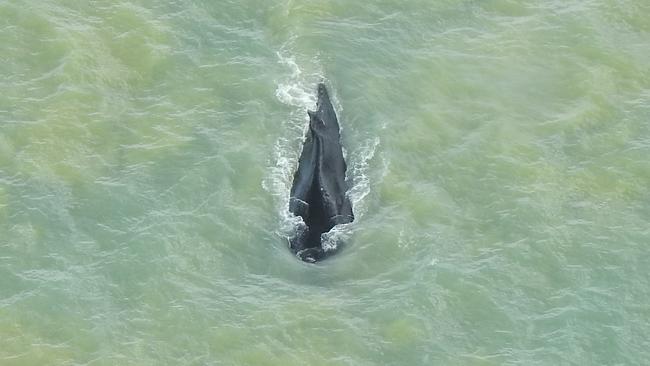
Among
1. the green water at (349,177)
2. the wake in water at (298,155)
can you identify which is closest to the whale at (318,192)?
the wake in water at (298,155)

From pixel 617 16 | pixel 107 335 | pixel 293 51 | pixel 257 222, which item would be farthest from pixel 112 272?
pixel 617 16

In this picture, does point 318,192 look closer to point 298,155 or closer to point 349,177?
point 349,177

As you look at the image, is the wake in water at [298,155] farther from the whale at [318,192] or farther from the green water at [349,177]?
the whale at [318,192]

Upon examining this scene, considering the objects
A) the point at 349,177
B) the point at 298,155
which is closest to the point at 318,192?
the point at 349,177

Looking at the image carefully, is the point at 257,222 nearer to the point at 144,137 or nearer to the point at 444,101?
the point at 144,137

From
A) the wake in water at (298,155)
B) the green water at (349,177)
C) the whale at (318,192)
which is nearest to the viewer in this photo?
the green water at (349,177)

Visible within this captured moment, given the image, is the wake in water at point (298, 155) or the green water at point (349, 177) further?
the wake in water at point (298, 155)

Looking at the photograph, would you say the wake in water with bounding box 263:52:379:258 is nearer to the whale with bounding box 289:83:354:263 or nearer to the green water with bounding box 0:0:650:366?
the green water with bounding box 0:0:650:366
